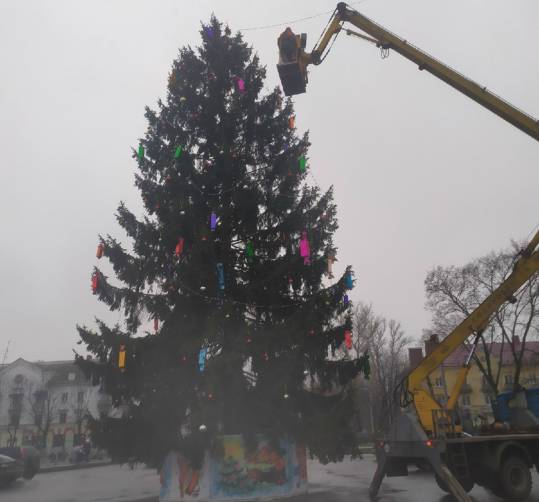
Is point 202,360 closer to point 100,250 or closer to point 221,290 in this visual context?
point 221,290

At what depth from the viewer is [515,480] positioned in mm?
10906

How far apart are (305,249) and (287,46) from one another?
5.12m

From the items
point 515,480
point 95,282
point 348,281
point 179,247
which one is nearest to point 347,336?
point 348,281

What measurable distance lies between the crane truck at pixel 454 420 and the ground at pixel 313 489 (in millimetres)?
704

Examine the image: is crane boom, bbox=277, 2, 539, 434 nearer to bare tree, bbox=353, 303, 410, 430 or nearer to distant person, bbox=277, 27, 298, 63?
distant person, bbox=277, 27, 298, 63

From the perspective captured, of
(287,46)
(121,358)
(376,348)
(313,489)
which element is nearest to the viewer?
(287,46)

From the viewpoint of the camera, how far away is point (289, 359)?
12141 mm

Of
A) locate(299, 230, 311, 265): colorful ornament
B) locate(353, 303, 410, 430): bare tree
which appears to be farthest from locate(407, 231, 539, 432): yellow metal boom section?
locate(353, 303, 410, 430): bare tree

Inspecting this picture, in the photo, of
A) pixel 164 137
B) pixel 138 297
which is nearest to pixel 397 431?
pixel 138 297

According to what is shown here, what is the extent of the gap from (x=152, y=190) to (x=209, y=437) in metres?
7.07

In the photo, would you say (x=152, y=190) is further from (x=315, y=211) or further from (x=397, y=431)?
(x=397, y=431)

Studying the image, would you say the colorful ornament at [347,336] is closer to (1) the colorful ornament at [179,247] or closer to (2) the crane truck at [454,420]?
(2) the crane truck at [454,420]

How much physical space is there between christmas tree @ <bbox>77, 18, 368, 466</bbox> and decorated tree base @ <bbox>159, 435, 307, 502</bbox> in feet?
1.36

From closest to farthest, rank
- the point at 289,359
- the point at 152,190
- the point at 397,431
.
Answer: the point at 397,431, the point at 289,359, the point at 152,190
